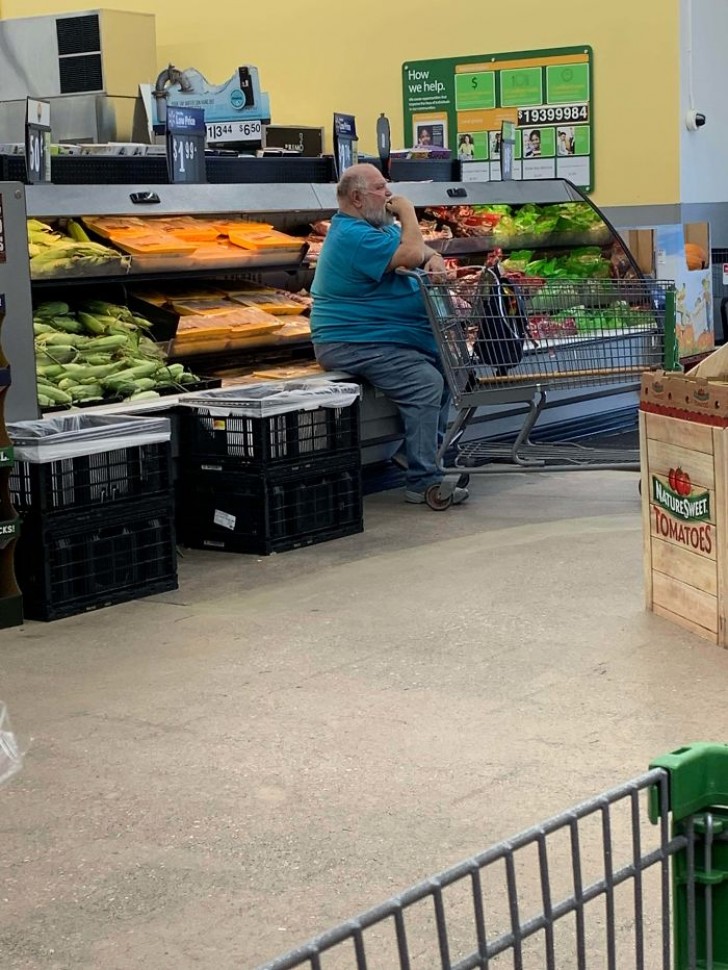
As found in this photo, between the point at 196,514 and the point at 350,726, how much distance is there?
7.82 feet

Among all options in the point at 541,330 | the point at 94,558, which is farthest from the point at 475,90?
the point at 94,558

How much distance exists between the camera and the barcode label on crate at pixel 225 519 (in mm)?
5844

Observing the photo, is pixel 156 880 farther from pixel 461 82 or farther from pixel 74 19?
pixel 74 19

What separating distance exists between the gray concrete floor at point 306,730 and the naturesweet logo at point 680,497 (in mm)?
380

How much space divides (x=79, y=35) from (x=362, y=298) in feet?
20.1

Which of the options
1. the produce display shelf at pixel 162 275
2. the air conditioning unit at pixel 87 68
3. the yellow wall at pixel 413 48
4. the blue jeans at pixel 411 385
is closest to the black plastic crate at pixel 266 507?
the blue jeans at pixel 411 385

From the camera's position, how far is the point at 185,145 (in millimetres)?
6633

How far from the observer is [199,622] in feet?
15.8

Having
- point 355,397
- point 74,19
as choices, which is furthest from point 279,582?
point 74,19

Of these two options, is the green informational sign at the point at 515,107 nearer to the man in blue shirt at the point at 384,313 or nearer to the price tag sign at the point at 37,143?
the man in blue shirt at the point at 384,313

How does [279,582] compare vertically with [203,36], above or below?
below

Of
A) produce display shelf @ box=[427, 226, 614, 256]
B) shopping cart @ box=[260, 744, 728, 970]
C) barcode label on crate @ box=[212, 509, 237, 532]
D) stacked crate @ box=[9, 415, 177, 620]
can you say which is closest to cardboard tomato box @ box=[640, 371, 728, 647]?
stacked crate @ box=[9, 415, 177, 620]

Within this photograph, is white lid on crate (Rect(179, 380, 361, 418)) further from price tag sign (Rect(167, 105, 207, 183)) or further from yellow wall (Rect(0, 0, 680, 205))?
yellow wall (Rect(0, 0, 680, 205))

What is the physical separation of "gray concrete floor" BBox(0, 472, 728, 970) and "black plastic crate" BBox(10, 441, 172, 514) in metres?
0.40
